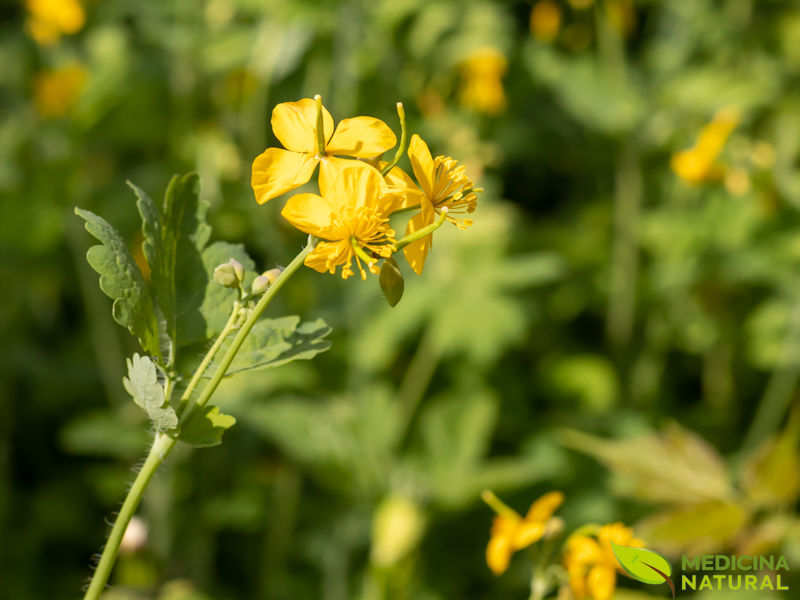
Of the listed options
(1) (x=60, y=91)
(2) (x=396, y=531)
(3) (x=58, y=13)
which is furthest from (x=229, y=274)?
(3) (x=58, y=13)

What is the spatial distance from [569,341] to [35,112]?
1.93 meters

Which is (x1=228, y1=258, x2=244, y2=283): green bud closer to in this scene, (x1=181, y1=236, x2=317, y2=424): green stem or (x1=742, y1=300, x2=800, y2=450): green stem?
(x1=181, y1=236, x2=317, y2=424): green stem

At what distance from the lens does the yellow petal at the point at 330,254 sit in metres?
0.63

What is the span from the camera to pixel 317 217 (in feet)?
2.09

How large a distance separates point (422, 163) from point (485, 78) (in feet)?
6.53

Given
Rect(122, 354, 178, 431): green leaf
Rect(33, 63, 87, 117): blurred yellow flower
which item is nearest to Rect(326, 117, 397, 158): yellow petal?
Rect(122, 354, 178, 431): green leaf

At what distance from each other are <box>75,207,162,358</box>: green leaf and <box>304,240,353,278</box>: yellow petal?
13 centimetres

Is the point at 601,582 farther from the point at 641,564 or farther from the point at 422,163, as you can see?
the point at 422,163

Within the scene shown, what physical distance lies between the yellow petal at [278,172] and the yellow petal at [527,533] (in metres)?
0.41

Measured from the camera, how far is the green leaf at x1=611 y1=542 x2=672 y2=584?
2.54 ft

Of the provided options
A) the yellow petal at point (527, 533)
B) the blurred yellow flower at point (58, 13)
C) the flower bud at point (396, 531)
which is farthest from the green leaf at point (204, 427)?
the blurred yellow flower at point (58, 13)

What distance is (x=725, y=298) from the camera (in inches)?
99.7

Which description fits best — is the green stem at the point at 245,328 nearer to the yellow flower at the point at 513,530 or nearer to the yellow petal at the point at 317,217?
the yellow petal at the point at 317,217

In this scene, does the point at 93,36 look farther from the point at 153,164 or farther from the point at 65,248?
the point at 65,248
